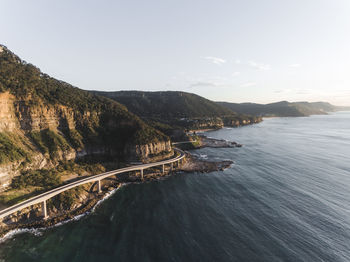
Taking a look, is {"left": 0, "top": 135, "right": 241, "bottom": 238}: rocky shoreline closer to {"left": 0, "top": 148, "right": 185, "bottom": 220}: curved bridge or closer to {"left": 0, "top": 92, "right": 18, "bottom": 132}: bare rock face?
{"left": 0, "top": 148, "right": 185, "bottom": 220}: curved bridge

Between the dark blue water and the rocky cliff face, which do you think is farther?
the rocky cliff face

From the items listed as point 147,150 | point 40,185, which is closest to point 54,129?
point 40,185

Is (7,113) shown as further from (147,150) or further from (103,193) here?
(147,150)

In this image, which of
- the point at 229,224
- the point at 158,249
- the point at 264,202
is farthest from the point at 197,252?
the point at 264,202

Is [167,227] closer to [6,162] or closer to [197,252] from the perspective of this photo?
[197,252]

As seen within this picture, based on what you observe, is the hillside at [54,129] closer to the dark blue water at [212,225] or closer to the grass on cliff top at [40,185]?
the grass on cliff top at [40,185]

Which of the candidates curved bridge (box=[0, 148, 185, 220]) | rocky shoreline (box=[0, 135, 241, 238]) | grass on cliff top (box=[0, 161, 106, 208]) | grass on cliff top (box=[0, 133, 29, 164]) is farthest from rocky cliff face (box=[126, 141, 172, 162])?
grass on cliff top (box=[0, 133, 29, 164])

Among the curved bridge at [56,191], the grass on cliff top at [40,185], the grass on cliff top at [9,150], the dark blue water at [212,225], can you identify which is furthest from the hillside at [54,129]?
the dark blue water at [212,225]
